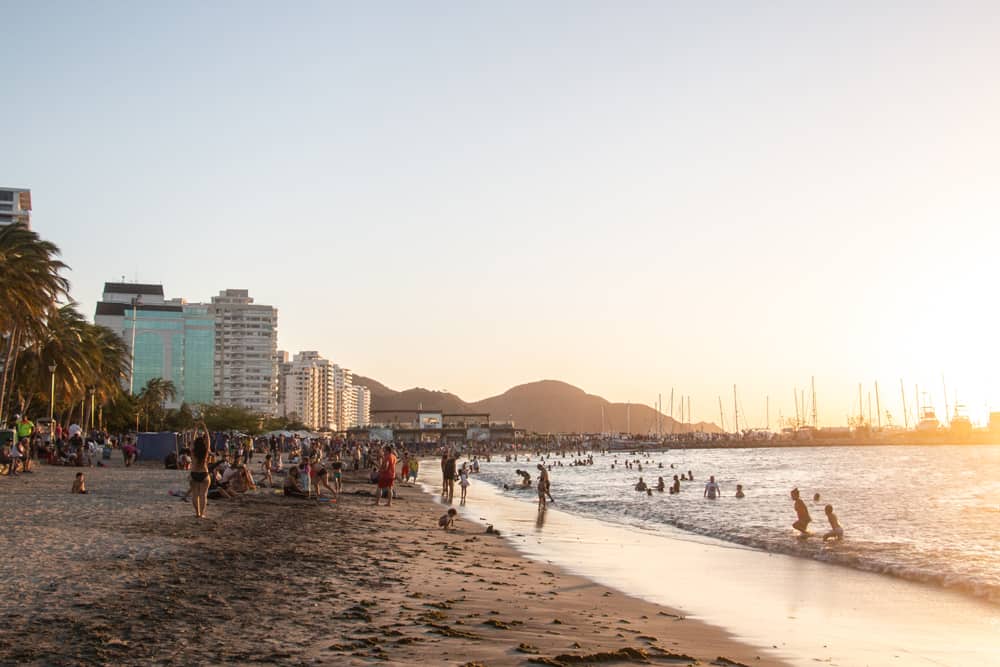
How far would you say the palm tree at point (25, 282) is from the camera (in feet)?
107

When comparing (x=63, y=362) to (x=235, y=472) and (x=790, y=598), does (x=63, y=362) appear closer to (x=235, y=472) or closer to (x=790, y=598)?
(x=235, y=472)

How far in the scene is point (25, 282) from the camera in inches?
1324

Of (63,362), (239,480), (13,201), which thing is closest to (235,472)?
(239,480)

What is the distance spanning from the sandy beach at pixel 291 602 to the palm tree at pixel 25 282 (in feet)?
61.9

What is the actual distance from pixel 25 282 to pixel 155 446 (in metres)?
14.0

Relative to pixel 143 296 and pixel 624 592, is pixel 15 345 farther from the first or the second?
pixel 143 296

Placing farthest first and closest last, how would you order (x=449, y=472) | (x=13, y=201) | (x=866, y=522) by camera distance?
(x=13, y=201) < (x=449, y=472) < (x=866, y=522)

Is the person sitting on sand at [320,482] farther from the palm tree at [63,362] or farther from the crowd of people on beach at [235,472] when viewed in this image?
the palm tree at [63,362]

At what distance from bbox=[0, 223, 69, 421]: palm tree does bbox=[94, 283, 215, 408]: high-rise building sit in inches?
4692

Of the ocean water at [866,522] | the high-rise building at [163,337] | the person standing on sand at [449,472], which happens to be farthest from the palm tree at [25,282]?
the high-rise building at [163,337]

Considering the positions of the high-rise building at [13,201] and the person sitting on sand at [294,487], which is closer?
the person sitting on sand at [294,487]

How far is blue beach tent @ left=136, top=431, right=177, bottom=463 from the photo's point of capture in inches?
1758

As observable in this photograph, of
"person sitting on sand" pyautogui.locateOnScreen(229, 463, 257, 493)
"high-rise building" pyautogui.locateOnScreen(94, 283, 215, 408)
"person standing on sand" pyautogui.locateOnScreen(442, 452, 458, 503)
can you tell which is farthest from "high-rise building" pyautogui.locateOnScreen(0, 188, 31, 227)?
"person sitting on sand" pyautogui.locateOnScreen(229, 463, 257, 493)

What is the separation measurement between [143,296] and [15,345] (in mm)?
133115
